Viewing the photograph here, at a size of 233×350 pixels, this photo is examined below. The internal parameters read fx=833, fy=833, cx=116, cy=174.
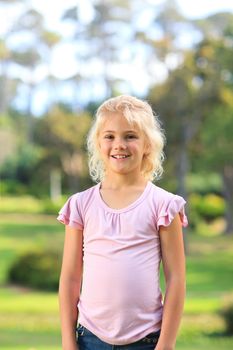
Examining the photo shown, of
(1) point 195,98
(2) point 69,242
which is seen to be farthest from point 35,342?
(1) point 195,98

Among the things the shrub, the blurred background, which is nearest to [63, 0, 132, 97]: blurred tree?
the blurred background

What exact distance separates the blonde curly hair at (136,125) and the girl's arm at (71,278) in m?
0.18

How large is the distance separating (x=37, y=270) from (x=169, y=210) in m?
14.6

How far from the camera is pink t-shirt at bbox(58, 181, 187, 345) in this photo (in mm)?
1859

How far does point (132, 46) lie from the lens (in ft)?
77.7

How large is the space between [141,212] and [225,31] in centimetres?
1966

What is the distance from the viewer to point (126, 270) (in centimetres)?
187

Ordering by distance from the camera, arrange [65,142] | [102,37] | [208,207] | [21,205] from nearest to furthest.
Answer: [65,142], [102,37], [21,205], [208,207]

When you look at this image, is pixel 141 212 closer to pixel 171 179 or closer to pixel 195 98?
pixel 195 98

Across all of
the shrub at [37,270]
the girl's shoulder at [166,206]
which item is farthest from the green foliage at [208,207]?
the girl's shoulder at [166,206]

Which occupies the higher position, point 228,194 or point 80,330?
point 228,194

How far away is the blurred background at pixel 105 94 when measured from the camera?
21203 mm

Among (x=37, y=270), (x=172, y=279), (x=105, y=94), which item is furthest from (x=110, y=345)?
(x=105, y=94)

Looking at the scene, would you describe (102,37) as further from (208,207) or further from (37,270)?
(37,270)
